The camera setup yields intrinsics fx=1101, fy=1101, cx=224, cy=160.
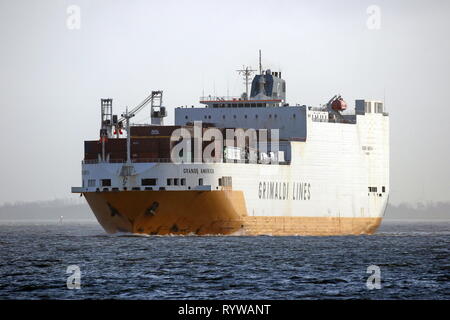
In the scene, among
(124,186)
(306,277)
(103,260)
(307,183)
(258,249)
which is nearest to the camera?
(306,277)

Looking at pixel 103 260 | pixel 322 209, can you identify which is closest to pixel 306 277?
pixel 103 260

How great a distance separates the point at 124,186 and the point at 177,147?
15.2 feet

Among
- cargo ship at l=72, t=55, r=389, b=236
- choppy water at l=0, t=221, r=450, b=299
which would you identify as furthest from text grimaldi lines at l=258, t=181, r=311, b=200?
choppy water at l=0, t=221, r=450, b=299

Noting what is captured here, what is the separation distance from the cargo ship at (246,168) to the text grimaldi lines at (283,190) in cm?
8

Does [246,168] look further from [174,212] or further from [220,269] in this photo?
[220,269]

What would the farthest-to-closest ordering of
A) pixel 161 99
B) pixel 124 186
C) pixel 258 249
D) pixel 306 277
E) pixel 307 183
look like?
pixel 307 183 < pixel 161 99 < pixel 124 186 < pixel 258 249 < pixel 306 277

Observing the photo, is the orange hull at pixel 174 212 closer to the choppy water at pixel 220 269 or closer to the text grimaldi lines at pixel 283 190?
the choppy water at pixel 220 269

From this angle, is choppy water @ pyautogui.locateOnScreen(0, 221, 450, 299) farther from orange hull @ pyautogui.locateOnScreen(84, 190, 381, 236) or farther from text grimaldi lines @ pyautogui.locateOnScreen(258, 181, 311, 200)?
text grimaldi lines @ pyautogui.locateOnScreen(258, 181, 311, 200)

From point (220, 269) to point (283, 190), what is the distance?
35.9 m

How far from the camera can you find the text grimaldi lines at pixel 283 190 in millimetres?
84812

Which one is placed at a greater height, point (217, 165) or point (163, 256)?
Answer: point (217, 165)

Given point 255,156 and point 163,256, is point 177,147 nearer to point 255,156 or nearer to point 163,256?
point 255,156

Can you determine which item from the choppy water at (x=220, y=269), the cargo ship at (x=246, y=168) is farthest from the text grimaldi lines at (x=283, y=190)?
the choppy water at (x=220, y=269)

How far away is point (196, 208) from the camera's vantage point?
253 ft
